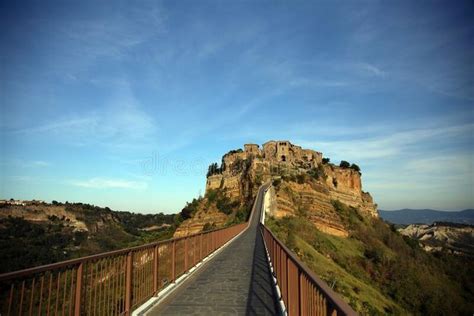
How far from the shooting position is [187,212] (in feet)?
248

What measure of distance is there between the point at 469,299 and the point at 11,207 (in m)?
126

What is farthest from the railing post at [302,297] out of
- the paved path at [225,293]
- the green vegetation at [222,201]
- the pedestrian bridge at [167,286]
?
the green vegetation at [222,201]

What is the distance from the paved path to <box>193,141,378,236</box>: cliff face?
118ft

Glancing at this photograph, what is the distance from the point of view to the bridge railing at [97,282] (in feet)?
12.1

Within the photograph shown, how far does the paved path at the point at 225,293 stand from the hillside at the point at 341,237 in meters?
12.7

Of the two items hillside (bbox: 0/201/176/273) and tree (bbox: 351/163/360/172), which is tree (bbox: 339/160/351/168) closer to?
Result: tree (bbox: 351/163/360/172)

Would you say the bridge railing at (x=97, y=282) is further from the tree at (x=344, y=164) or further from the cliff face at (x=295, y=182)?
the tree at (x=344, y=164)

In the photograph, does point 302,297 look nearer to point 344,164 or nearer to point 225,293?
point 225,293

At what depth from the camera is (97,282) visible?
545cm

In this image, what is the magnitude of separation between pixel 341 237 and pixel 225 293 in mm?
57869

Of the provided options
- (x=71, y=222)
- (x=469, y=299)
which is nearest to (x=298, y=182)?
(x=469, y=299)

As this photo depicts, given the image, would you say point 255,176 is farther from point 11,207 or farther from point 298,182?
point 11,207

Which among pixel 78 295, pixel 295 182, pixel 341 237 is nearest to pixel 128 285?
pixel 78 295

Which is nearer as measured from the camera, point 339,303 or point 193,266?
point 339,303
